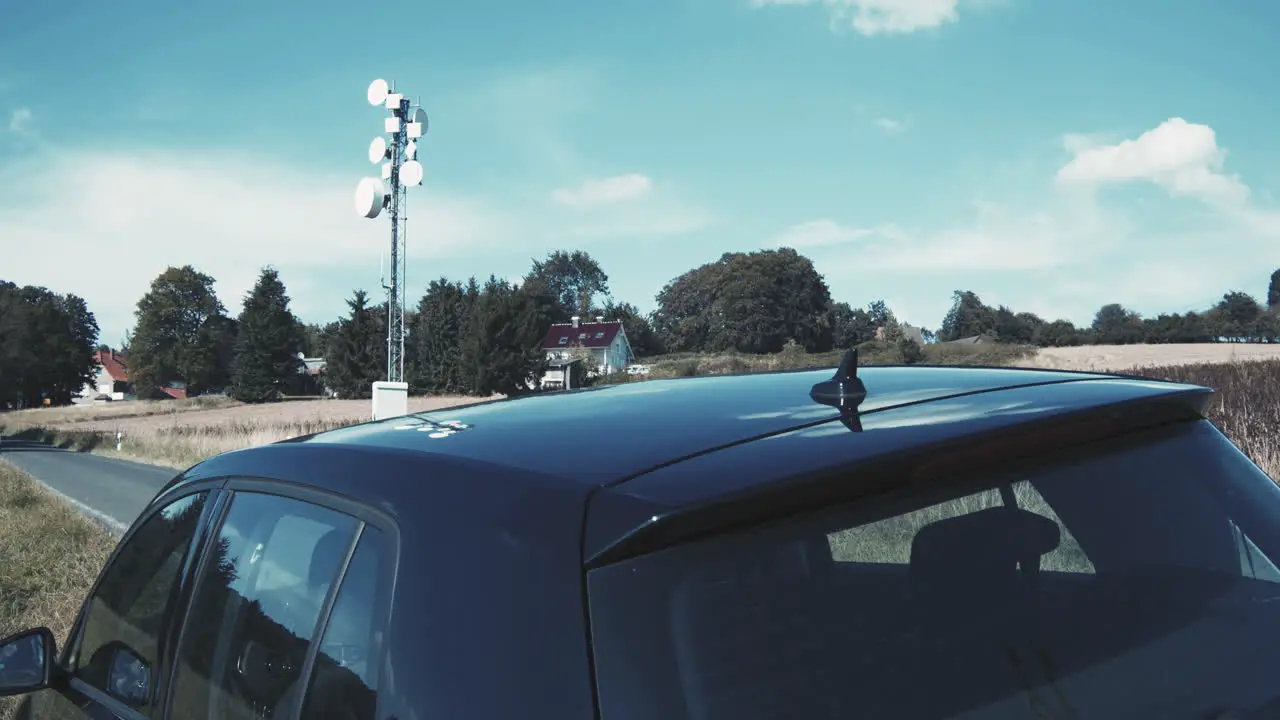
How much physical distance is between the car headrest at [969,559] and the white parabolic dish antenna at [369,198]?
82.5 ft

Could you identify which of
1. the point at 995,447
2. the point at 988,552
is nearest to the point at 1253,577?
the point at 988,552

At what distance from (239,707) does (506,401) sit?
37.9 inches

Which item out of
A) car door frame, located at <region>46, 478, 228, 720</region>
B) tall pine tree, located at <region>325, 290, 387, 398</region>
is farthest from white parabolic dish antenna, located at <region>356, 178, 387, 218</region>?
tall pine tree, located at <region>325, 290, 387, 398</region>

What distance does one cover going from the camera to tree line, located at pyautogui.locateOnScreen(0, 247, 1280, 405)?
204 feet

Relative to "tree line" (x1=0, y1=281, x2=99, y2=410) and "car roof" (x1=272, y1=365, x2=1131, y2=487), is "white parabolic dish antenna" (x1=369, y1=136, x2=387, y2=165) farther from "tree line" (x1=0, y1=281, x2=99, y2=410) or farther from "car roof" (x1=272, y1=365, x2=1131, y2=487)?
"tree line" (x1=0, y1=281, x2=99, y2=410)

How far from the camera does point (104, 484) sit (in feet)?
61.7

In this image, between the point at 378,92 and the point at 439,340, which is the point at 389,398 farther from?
the point at 439,340

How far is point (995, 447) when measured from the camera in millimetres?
1487

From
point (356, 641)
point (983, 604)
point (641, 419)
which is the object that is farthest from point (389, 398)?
point (983, 604)

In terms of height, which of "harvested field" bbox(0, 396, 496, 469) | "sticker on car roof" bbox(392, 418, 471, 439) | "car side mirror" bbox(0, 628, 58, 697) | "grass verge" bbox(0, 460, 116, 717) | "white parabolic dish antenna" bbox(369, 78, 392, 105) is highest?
"white parabolic dish antenna" bbox(369, 78, 392, 105)

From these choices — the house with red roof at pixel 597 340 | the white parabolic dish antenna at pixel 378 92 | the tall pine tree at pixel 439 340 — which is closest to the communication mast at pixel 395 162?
the white parabolic dish antenna at pixel 378 92

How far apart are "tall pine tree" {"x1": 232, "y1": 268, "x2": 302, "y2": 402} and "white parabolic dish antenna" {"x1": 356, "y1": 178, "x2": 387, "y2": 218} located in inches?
2563

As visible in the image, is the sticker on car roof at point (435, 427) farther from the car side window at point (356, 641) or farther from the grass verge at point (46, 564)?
the grass verge at point (46, 564)

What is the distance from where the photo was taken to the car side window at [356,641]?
4.82 feet
